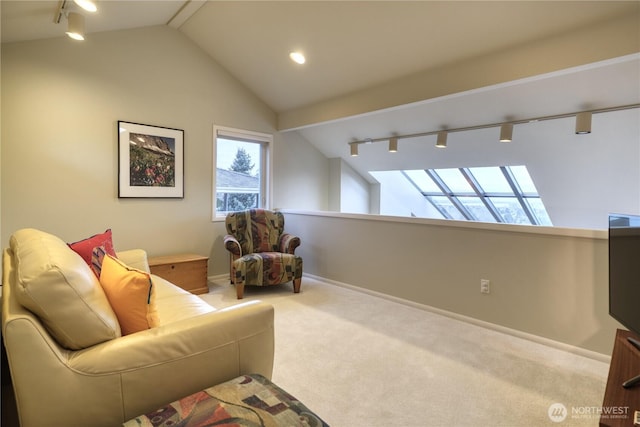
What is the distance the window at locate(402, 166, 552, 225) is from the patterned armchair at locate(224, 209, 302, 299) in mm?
3094

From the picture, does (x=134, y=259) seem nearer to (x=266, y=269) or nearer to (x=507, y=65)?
(x=266, y=269)

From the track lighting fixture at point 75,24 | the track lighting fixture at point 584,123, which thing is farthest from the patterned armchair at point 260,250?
the track lighting fixture at point 584,123

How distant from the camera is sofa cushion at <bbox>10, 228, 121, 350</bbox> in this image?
1.02 metres

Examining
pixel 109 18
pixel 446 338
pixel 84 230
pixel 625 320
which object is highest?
pixel 109 18

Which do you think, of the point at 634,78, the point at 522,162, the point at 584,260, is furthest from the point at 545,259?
the point at 522,162

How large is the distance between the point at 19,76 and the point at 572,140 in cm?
547

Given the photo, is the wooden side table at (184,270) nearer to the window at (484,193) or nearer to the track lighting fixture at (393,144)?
the track lighting fixture at (393,144)

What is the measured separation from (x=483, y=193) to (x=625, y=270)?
15.9 feet

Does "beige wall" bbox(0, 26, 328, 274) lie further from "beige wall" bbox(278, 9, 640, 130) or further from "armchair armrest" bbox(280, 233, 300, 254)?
"beige wall" bbox(278, 9, 640, 130)

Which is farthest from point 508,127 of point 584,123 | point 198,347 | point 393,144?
point 198,347

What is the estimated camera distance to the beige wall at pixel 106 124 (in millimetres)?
3006

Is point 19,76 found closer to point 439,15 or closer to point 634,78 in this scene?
point 439,15

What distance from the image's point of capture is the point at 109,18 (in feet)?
10.3

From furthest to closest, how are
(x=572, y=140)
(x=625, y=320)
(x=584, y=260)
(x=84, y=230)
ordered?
(x=572, y=140), (x=84, y=230), (x=584, y=260), (x=625, y=320)
